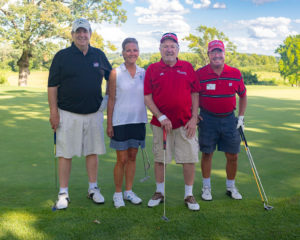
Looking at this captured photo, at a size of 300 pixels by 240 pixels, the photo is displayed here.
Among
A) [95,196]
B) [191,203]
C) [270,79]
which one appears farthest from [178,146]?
[270,79]

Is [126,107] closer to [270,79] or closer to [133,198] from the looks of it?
[133,198]

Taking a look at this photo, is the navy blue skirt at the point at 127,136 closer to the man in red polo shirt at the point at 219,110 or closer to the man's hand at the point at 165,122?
the man's hand at the point at 165,122

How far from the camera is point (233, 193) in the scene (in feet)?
13.3

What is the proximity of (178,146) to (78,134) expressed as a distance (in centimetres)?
114

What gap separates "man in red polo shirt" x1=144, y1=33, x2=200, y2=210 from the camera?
3.64 meters

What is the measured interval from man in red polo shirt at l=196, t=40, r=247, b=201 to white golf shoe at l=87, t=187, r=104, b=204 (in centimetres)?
120

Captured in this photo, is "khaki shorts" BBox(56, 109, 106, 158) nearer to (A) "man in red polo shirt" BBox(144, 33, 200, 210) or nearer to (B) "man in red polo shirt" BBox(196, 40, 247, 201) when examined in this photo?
(A) "man in red polo shirt" BBox(144, 33, 200, 210)

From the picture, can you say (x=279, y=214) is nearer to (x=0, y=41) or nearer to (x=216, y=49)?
(x=216, y=49)

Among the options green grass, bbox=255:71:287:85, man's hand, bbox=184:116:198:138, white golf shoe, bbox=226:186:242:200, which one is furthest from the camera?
green grass, bbox=255:71:287:85

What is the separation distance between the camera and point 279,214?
11.5 ft

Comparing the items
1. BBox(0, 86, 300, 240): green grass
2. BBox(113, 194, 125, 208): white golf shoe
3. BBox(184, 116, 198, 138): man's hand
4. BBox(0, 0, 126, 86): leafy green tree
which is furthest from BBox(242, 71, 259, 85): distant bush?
BBox(113, 194, 125, 208): white golf shoe

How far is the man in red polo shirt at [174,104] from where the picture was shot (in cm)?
364

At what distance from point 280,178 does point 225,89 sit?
1746 millimetres

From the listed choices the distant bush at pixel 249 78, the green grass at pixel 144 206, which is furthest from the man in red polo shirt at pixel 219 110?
the distant bush at pixel 249 78
